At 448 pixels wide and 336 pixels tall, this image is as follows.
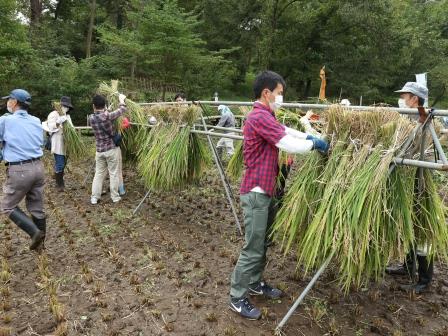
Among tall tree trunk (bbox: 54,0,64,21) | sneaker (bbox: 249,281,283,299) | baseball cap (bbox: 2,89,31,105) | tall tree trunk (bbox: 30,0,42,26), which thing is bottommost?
sneaker (bbox: 249,281,283,299)

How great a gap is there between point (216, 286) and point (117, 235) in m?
1.63

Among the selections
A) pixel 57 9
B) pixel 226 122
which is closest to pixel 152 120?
pixel 226 122

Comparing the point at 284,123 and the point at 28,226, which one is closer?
the point at 284,123

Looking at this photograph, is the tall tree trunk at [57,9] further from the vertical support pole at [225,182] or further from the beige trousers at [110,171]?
the vertical support pole at [225,182]

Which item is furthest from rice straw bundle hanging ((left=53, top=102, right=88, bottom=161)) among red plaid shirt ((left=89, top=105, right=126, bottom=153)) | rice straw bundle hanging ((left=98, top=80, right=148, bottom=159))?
red plaid shirt ((left=89, top=105, right=126, bottom=153))

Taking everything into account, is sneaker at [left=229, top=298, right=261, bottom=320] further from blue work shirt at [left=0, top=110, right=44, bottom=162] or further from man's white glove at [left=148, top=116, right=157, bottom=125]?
man's white glove at [left=148, top=116, right=157, bottom=125]

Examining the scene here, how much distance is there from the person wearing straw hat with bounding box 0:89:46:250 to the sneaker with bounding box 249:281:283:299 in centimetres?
215

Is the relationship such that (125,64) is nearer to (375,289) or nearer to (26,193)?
(26,193)

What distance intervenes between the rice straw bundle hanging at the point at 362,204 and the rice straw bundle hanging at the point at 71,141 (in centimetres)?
482

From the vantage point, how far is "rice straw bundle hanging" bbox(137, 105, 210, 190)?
462cm

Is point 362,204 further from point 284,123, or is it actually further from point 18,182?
point 18,182

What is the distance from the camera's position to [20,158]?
380cm

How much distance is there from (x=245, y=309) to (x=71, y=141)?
476cm

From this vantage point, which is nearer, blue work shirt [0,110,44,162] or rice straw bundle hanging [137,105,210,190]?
blue work shirt [0,110,44,162]
